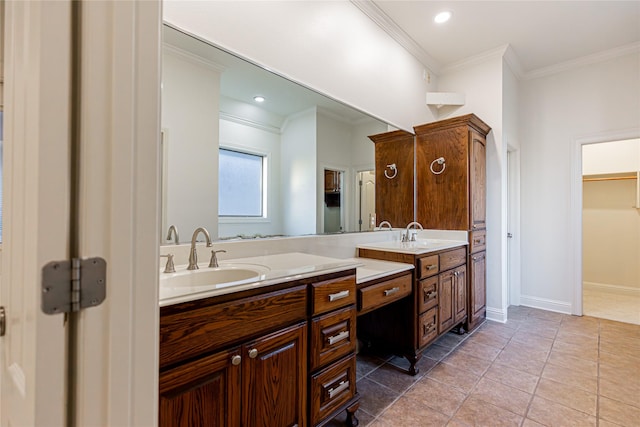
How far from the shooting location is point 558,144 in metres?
3.51

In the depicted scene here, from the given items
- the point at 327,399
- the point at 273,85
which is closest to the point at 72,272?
the point at 327,399

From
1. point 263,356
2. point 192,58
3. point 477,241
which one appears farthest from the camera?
point 477,241

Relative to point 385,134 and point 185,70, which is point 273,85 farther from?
point 385,134

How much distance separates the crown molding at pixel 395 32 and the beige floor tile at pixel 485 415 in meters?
2.97

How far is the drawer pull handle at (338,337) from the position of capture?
1.43m

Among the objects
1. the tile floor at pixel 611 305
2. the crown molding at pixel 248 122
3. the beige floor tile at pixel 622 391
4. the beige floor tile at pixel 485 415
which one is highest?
the crown molding at pixel 248 122

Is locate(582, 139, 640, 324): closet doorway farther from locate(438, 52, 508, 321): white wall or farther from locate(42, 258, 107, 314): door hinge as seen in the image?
locate(42, 258, 107, 314): door hinge

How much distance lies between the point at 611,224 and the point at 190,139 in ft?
17.9

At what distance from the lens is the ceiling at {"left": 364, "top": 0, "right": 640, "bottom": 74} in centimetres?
253

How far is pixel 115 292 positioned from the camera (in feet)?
1.72

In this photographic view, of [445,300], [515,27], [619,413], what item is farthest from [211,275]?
[515,27]

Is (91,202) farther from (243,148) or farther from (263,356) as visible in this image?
(243,148)

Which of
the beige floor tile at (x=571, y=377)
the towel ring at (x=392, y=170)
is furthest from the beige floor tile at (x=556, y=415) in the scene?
the towel ring at (x=392, y=170)

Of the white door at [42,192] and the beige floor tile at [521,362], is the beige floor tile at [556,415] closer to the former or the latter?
the beige floor tile at [521,362]
